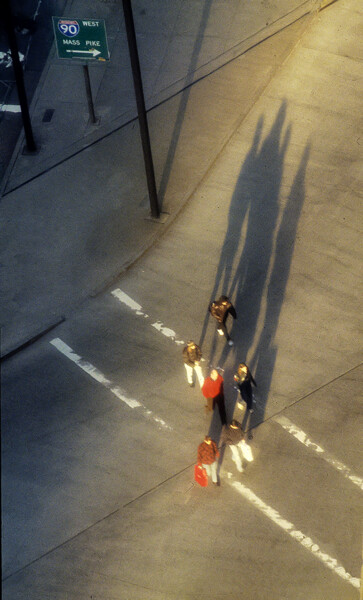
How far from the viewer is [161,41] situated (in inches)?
1090

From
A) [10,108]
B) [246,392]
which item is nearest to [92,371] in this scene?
[246,392]

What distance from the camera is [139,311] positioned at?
2053 centimetres

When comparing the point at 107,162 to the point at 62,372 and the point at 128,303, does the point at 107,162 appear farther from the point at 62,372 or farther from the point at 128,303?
the point at 62,372

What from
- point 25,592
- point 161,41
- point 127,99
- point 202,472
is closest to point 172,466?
point 202,472

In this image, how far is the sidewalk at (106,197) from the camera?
69.7 feet

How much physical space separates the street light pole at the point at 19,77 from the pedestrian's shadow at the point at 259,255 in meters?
6.44

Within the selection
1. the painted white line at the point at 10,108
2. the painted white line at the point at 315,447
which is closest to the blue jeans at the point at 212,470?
the painted white line at the point at 315,447

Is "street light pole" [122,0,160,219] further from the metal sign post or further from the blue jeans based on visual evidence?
the blue jeans

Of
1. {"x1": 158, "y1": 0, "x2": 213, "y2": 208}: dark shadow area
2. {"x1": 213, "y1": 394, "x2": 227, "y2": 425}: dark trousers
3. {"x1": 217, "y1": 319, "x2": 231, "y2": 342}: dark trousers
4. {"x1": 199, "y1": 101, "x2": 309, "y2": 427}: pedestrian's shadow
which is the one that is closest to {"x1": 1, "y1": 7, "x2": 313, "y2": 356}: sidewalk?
{"x1": 158, "y1": 0, "x2": 213, "y2": 208}: dark shadow area

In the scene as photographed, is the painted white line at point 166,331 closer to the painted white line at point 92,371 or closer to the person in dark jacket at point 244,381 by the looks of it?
the painted white line at point 92,371

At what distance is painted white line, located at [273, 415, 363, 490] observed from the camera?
17.0 meters

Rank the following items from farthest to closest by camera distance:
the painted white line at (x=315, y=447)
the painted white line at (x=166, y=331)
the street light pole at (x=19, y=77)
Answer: the street light pole at (x=19, y=77), the painted white line at (x=166, y=331), the painted white line at (x=315, y=447)

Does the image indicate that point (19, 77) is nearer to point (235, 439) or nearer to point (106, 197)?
point (106, 197)

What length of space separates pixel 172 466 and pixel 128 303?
16.1 feet
